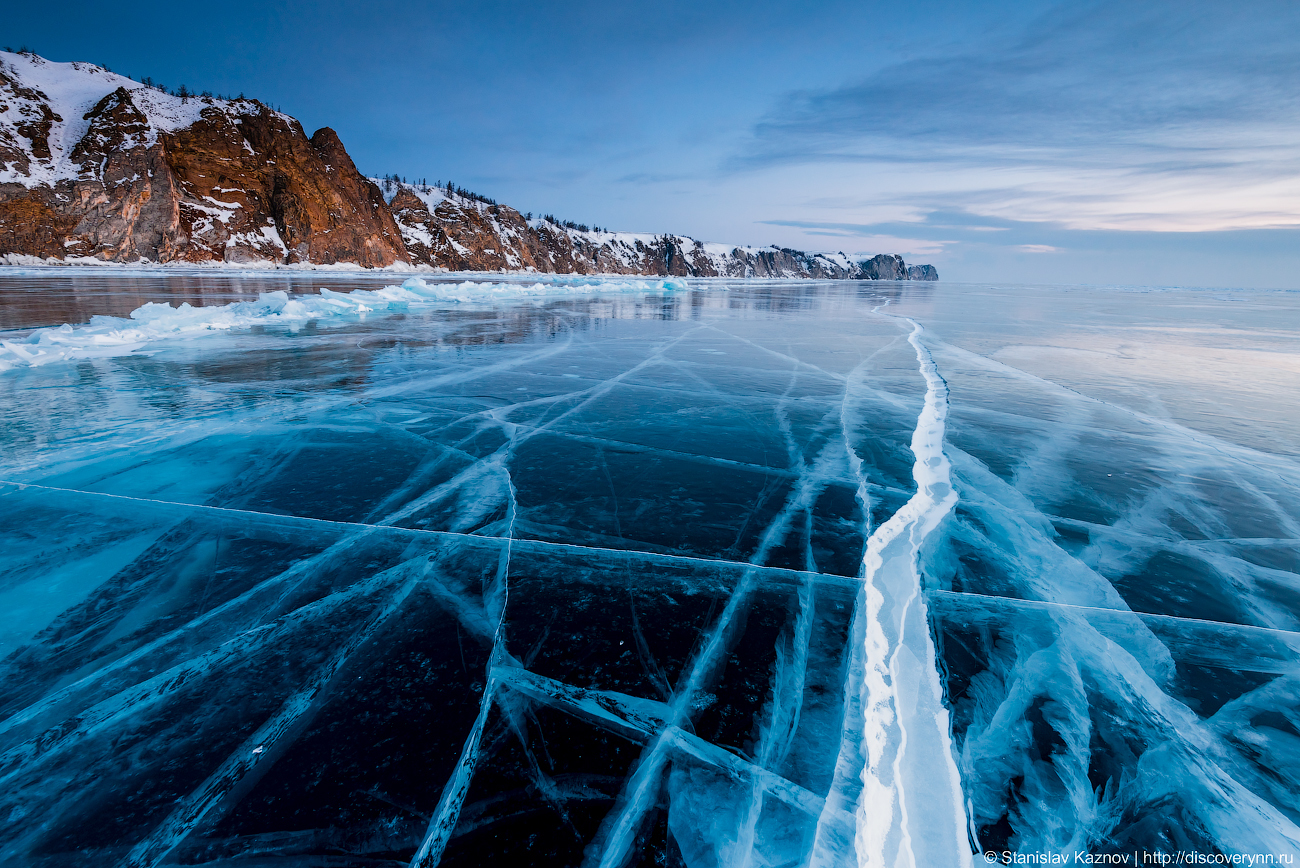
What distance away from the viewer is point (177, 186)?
5619 cm

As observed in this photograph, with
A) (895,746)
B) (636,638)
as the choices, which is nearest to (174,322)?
(636,638)

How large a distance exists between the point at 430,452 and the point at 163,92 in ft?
324

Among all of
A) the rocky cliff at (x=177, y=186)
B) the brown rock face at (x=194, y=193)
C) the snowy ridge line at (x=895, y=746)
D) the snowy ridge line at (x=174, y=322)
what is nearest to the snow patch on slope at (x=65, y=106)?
the rocky cliff at (x=177, y=186)

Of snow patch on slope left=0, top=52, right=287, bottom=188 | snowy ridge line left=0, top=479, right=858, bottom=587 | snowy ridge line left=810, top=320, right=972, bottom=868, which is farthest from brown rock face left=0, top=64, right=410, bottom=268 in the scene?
snowy ridge line left=810, top=320, right=972, bottom=868

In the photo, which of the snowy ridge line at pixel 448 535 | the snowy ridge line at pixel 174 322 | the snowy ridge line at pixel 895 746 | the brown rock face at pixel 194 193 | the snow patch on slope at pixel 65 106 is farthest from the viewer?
the snow patch on slope at pixel 65 106

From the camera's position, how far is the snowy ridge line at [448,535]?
2.53 m

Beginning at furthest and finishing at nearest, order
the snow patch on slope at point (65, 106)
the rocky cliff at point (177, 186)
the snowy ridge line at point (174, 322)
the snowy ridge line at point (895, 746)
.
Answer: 1. the snow patch on slope at point (65, 106)
2. the rocky cliff at point (177, 186)
3. the snowy ridge line at point (174, 322)
4. the snowy ridge line at point (895, 746)

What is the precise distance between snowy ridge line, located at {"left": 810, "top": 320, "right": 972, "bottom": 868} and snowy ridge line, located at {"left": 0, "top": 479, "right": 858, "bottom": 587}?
10.4 inches

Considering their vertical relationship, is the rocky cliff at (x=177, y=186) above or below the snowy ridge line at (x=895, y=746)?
above

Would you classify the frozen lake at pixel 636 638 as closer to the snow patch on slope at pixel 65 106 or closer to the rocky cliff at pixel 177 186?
the rocky cliff at pixel 177 186

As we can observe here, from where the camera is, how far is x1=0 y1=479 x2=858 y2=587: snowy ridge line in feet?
8.29

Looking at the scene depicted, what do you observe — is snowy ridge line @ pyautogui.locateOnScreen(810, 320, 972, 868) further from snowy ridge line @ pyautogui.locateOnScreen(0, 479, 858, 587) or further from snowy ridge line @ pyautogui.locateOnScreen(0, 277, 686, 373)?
snowy ridge line @ pyautogui.locateOnScreen(0, 277, 686, 373)

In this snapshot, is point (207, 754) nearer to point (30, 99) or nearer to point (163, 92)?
point (30, 99)

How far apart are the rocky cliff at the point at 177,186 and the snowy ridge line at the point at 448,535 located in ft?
223
